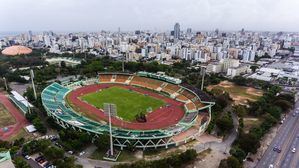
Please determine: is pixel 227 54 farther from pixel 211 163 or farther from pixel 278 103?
pixel 211 163

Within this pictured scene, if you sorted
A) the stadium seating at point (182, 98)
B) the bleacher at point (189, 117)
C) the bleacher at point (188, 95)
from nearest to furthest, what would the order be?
1. the bleacher at point (189, 117)
2. the bleacher at point (188, 95)
3. the stadium seating at point (182, 98)

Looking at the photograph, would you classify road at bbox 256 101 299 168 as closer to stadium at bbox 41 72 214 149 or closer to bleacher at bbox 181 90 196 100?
stadium at bbox 41 72 214 149

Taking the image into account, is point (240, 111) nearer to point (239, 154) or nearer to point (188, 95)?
point (188, 95)

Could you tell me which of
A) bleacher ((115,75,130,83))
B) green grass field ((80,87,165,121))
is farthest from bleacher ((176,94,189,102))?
bleacher ((115,75,130,83))

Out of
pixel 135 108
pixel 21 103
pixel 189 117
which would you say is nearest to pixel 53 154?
pixel 135 108

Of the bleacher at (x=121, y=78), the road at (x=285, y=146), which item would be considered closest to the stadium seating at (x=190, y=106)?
the road at (x=285, y=146)

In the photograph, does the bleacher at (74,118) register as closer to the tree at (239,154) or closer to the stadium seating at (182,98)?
the tree at (239,154)

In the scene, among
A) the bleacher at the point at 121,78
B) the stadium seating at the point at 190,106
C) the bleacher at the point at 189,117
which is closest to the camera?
the bleacher at the point at 189,117
